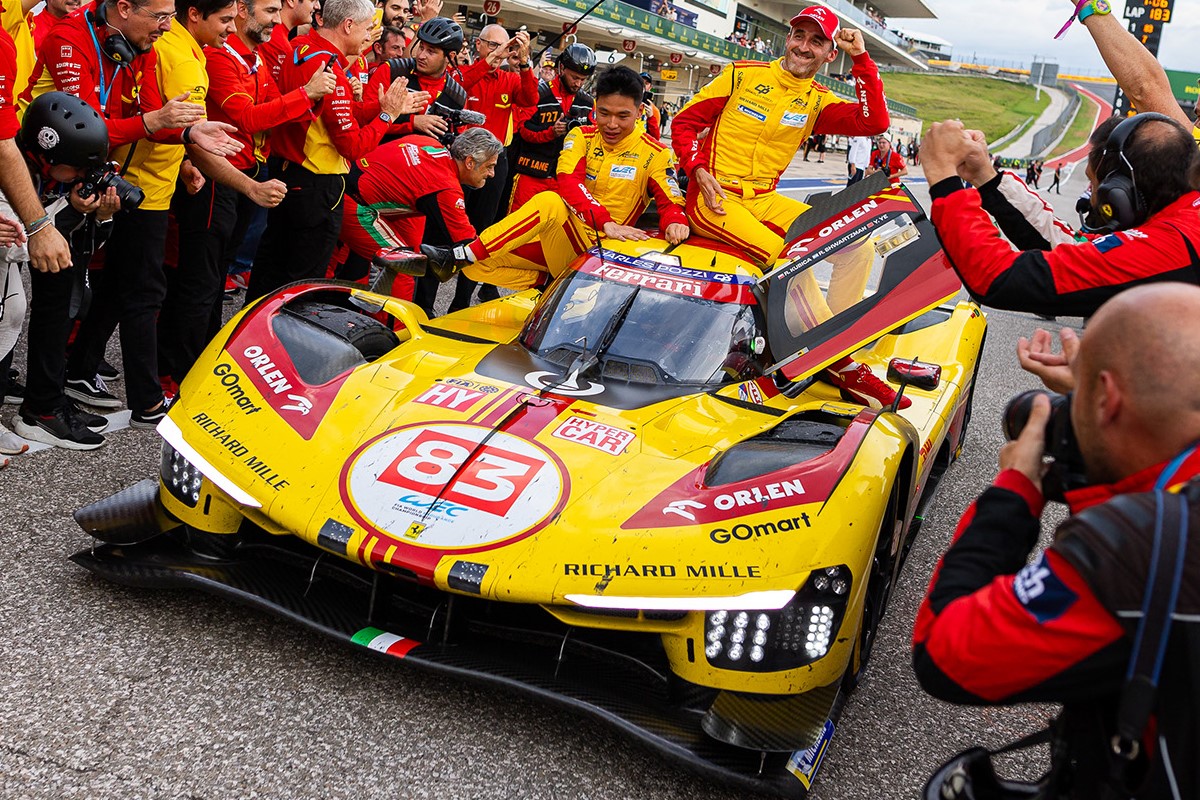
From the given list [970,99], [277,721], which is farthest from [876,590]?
[970,99]

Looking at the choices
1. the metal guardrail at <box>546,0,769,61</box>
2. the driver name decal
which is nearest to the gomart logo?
the driver name decal

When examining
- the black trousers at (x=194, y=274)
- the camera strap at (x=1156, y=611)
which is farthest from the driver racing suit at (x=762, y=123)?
the camera strap at (x=1156, y=611)

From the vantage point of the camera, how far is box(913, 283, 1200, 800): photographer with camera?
4.99 feet

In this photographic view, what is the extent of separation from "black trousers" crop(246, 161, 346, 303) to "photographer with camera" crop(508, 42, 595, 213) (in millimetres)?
2363

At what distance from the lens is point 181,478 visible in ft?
11.2

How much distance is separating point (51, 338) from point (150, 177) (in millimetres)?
839

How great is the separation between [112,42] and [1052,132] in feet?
253

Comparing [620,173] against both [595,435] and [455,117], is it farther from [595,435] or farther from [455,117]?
[595,435]

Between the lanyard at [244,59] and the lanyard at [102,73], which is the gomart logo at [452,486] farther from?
the lanyard at [244,59]

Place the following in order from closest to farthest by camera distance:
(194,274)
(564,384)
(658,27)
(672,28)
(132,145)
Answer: (564,384), (132,145), (194,274), (658,27), (672,28)

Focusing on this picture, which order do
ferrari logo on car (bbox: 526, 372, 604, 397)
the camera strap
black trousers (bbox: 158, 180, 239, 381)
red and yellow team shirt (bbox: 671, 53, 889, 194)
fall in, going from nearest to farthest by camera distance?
the camera strap, ferrari logo on car (bbox: 526, 372, 604, 397), black trousers (bbox: 158, 180, 239, 381), red and yellow team shirt (bbox: 671, 53, 889, 194)

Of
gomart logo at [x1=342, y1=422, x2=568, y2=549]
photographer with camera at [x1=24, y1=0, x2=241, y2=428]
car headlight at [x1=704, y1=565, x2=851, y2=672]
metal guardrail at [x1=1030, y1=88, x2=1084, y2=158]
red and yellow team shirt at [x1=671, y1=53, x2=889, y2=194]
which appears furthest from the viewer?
metal guardrail at [x1=1030, y1=88, x2=1084, y2=158]

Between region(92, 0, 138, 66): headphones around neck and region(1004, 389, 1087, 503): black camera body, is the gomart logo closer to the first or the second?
region(1004, 389, 1087, 503): black camera body

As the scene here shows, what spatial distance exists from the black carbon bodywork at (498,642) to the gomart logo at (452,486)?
181 millimetres
